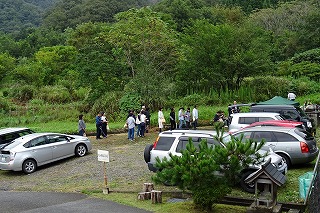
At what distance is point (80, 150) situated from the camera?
19.6 meters

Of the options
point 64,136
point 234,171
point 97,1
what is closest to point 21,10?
point 97,1

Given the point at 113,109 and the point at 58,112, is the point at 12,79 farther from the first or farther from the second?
the point at 113,109

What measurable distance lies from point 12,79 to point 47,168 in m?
28.3

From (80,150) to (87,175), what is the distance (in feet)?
11.4

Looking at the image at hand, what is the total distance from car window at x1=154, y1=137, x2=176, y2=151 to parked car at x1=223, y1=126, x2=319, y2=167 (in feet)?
9.57

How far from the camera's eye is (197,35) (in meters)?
33.8

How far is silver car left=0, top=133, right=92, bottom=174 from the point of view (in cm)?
1734

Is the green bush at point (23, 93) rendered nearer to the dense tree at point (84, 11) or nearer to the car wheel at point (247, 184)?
the car wheel at point (247, 184)

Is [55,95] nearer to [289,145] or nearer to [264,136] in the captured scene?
[264,136]

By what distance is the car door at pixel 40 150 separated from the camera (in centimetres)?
1774

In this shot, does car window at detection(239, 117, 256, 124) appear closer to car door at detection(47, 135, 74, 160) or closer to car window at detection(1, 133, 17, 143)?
car door at detection(47, 135, 74, 160)

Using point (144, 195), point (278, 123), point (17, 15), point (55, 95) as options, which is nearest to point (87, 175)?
point (144, 195)

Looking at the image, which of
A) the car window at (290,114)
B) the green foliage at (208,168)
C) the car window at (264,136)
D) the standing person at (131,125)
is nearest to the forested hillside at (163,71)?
the standing person at (131,125)

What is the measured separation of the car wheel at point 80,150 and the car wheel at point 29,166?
217 centimetres
